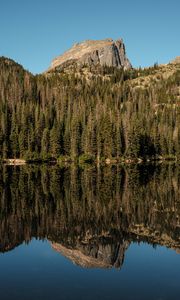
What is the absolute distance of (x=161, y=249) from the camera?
26234mm

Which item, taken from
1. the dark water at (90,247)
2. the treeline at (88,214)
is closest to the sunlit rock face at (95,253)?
the dark water at (90,247)

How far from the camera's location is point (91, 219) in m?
35.0

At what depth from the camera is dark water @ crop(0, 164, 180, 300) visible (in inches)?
753

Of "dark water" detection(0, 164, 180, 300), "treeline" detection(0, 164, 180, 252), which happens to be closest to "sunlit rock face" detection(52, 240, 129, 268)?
"dark water" detection(0, 164, 180, 300)

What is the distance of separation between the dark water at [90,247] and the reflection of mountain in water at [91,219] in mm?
56

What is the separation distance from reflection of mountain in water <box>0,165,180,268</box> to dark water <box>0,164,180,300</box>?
56 mm

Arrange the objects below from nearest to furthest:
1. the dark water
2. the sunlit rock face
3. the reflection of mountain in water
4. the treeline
Result: the dark water
the sunlit rock face
the reflection of mountain in water
the treeline

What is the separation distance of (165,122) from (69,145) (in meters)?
67.0

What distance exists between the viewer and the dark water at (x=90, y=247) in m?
19.1

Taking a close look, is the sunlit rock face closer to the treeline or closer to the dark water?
the dark water

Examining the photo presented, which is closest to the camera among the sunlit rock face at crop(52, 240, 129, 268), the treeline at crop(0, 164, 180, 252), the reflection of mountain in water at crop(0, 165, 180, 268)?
the sunlit rock face at crop(52, 240, 129, 268)

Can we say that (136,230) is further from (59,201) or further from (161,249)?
(59,201)

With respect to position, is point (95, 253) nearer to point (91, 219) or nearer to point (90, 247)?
point (90, 247)

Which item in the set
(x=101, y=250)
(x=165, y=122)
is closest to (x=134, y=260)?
(x=101, y=250)
